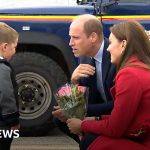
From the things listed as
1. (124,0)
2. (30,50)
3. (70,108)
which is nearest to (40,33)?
(30,50)

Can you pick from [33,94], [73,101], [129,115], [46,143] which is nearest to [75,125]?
[73,101]

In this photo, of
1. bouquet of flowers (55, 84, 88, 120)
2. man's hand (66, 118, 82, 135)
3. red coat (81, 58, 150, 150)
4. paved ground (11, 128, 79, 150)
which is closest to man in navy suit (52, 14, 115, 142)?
bouquet of flowers (55, 84, 88, 120)

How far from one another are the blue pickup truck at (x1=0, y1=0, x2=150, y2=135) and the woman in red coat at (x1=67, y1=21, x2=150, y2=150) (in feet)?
9.18

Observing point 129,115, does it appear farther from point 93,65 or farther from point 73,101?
point 93,65

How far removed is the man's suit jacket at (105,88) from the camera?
3811 mm

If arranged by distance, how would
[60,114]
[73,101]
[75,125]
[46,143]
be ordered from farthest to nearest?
[46,143]
[60,114]
[73,101]
[75,125]

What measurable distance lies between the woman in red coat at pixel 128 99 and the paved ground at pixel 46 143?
2.35m

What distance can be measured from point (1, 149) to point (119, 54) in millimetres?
1157

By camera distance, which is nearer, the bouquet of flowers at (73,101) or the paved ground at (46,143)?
the bouquet of flowers at (73,101)

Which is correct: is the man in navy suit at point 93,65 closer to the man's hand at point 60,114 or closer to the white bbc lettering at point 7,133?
the man's hand at point 60,114

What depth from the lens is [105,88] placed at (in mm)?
3855

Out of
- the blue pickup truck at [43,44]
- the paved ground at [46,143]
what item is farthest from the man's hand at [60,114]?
the blue pickup truck at [43,44]

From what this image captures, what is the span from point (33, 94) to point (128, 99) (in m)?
3.15

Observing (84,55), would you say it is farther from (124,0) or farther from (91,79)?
(124,0)
